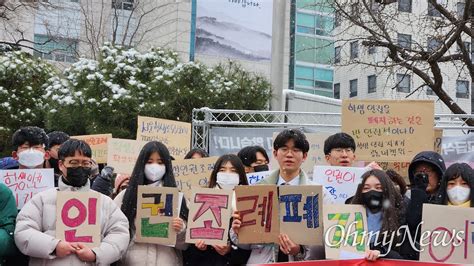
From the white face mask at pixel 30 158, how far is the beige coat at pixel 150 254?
4.09 feet

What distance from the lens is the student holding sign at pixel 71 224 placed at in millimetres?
4406

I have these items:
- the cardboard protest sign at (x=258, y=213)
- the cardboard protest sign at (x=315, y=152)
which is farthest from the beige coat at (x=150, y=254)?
the cardboard protest sign at (x=315, y=152)

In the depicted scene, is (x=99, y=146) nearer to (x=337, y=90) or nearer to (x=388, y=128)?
(x=388, y=128)

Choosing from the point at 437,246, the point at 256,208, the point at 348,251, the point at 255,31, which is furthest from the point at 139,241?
the point at 255,31

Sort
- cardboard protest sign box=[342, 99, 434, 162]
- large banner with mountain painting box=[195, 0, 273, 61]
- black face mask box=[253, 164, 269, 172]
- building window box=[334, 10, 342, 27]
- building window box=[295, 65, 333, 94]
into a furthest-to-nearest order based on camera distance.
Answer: building window box=[295, 65, 333, 94], large banner with mountain painting box=[195, 0, 273, 61], building window box=[334, 10, 342, 27], cardboard protest sign box=[342, 99, 434, 162], black face mask box=[253, 164, 269, 172]

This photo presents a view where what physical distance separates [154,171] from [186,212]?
13.6 inches

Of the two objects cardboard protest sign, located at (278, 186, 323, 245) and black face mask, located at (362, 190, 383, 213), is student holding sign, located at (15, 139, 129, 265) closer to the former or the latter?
cardboard protest sign, located at (278, 186, 323, 245)

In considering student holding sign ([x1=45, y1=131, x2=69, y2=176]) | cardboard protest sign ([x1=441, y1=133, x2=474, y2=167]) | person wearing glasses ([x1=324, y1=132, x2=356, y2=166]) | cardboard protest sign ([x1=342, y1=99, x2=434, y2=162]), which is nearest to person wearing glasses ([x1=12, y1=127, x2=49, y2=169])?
student holding sign ([x1=45, y1=131, x2=69, y2=176])

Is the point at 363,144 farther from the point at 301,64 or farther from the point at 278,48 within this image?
the point at 301,64

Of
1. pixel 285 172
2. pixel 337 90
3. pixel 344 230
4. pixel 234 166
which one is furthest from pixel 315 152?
pixel 337 90

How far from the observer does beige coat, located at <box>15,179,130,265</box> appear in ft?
14.4

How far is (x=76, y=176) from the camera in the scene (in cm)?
467

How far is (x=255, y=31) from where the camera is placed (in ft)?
158

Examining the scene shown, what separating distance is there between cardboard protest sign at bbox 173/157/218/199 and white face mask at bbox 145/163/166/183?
5.37 feet
